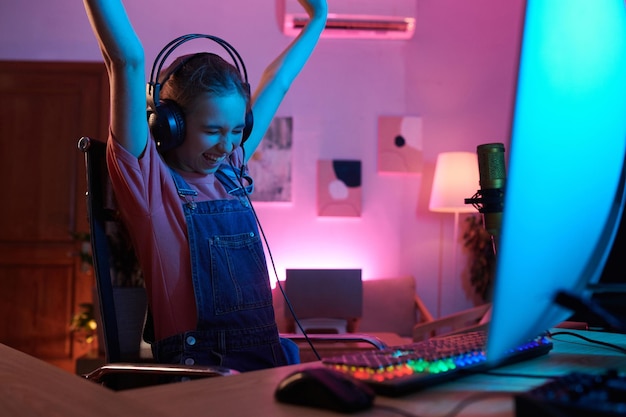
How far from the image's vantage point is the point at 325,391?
0.57 metres

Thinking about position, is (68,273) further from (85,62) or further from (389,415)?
(389,415)

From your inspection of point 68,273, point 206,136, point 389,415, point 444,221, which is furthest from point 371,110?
point 389,415

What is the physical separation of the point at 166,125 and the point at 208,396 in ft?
2.27

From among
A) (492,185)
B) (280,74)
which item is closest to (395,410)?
(492,185)

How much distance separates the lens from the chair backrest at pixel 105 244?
1.04m

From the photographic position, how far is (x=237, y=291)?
3.84 ft

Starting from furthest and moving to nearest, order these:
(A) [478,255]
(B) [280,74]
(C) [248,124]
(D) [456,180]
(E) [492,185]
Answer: (A) [478,255]
(D) [456,180]
(B) [280,74]
(C) [248,124]
(E) [492,185]

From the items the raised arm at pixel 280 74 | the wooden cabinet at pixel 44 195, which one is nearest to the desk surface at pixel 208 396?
the raised arm at pixel 280 74

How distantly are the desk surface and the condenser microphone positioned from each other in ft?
0.93

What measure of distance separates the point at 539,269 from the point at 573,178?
0.10 metres

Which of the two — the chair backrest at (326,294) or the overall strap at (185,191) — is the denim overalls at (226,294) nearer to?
the overall strap at (185,191)

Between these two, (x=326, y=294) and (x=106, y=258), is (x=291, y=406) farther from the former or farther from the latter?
(x=326, y=294)

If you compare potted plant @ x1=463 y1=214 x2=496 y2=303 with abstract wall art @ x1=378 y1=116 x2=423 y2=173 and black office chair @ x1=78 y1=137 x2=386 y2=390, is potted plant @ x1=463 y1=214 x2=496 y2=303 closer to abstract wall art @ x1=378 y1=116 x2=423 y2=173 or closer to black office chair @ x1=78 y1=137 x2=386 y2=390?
abstract wall art @ x1=378 y1=116 x2=423 y2=173

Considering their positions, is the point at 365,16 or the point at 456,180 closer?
the point at 456,180
